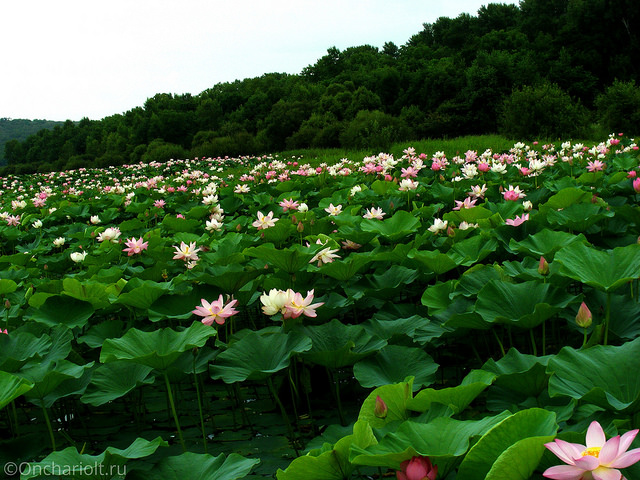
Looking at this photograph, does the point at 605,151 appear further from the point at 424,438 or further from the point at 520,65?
the point at 520,65

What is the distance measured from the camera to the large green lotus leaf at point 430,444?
83cm

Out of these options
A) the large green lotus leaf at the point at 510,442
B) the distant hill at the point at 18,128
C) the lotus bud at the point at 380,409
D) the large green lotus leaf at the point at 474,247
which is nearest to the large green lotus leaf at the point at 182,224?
the large green lotus leaf at the point at 474,247

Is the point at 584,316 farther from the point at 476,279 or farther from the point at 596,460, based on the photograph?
the point at 596,460

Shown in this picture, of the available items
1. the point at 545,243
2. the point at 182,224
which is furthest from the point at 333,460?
the point at 182,224

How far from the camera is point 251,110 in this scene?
1361 inches

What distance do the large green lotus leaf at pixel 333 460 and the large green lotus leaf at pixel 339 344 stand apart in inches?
17.9

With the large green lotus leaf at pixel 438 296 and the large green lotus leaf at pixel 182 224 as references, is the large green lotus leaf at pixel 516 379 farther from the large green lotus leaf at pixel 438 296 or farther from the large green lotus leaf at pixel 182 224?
the large green lotus leaf at pixel 182 224

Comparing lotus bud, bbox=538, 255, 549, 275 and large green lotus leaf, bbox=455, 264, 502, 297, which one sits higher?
lotus bud, bbox=538, 255, 549, 275

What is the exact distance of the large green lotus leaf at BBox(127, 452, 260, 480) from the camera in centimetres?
107

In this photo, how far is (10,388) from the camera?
1.21m

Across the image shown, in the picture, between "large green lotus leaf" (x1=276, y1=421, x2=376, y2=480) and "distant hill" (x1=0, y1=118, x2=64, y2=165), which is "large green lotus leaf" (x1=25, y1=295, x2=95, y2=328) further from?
"distant hill" (x1=0, y1=118, x2=64, y2=165)

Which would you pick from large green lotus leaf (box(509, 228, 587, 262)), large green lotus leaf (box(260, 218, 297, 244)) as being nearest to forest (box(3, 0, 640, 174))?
large green lotus leaf (box(260, 218, 297, 244))

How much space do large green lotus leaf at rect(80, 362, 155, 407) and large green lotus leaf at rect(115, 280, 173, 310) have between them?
0.36 meters

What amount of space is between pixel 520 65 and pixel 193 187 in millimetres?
22284
